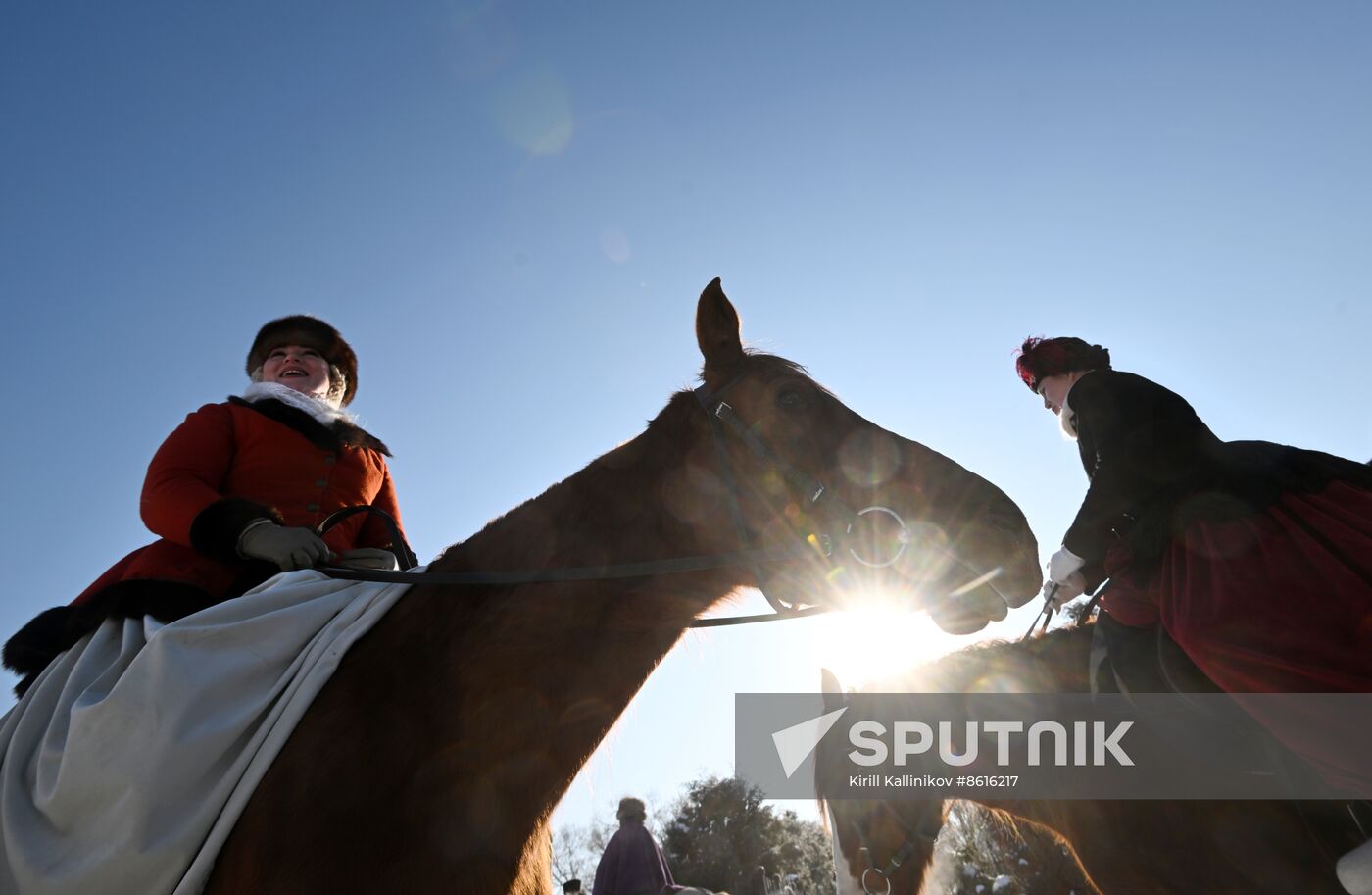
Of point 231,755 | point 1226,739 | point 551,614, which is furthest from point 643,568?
point 1226,739

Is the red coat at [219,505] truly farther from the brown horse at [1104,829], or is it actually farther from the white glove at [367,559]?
the brown horse at [1104,829]

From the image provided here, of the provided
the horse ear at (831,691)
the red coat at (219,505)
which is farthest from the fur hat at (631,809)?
the red coat at (219,505)

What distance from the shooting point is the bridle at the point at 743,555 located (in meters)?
2.59

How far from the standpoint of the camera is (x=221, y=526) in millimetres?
2689

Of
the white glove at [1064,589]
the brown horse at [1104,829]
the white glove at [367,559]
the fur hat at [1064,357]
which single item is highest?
the fur hat at [1064,357]

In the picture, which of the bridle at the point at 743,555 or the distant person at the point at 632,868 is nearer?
the bridle at the point at 743,555

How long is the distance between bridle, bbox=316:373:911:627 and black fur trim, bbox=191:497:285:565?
12.8 inches

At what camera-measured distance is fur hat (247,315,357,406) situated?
419cm

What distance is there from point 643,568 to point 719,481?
459mm

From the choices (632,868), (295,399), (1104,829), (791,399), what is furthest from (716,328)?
(632,868)

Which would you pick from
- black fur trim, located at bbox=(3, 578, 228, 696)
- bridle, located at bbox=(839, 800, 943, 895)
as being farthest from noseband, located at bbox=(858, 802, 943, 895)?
black fur trim, located at bbox=(3, 578, 228, 696)

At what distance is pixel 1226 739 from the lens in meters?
3.35

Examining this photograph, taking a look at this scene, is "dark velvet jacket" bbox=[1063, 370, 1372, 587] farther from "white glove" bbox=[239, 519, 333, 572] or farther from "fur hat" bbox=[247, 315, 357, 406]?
"fur hat" bbox=[247, 315, 357, 406]

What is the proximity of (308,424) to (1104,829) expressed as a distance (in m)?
4.93
